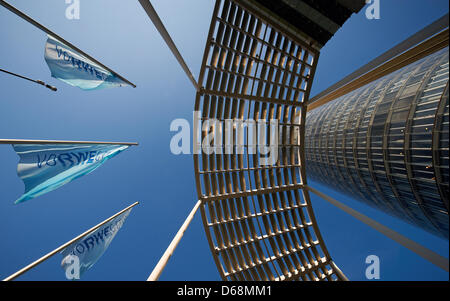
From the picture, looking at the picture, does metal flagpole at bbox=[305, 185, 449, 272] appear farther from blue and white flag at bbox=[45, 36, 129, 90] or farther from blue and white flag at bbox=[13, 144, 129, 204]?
blue and white flag at bbox=[45, 36, 129, 90]

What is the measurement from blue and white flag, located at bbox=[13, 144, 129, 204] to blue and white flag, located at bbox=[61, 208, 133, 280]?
2646mm

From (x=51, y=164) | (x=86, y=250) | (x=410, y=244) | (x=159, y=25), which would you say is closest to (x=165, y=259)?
(x=86, y=250)

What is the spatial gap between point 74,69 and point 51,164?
3.79 metres

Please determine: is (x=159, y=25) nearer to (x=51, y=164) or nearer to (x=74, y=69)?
(x=74, y=69)

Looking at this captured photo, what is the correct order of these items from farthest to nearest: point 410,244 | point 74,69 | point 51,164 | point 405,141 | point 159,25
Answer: point 405,141 → point 159,25 → point 74,69 → point 51,164 → point 410,244

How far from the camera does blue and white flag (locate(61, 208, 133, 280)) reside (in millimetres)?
7148

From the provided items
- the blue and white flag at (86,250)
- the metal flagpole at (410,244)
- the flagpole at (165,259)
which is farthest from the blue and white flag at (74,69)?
the metal flagpole at (410,244)

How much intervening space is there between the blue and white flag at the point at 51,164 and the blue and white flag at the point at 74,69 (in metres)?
2.65

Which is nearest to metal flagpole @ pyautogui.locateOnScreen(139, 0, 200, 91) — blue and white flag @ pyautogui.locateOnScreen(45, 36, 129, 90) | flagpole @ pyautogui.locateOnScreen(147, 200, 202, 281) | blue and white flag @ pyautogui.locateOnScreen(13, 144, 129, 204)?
blue and white flag @ pyautogui.locateOnScreen(45, 36, 129, 90)

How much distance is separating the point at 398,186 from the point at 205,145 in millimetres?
20043

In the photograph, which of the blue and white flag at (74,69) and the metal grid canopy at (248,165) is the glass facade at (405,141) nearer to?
the metal grid canopy at (248,165)

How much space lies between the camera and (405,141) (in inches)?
605

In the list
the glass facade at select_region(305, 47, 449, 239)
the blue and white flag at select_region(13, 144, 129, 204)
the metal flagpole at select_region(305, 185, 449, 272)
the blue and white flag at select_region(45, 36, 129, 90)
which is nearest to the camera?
the metal flagpole at select_region(305, 185, 449, 272)
